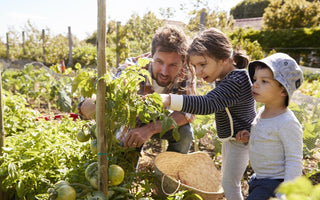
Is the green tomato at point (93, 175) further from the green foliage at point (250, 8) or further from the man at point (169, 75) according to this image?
the green foliage at point (250, 8)

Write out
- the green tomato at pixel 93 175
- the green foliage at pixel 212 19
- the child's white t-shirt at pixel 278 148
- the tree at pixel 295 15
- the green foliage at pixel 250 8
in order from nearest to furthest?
the green tomato at pixel 93 175 → the child's white t-shirt at pixel 278 148 → the green foliage at pixel 212 19 → the tree at pixel 295 15 → the green foliage at pixel 250 8

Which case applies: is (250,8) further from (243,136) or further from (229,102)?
(229,102)

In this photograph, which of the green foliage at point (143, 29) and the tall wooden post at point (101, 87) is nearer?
the tall wooden post at point (101, 87)

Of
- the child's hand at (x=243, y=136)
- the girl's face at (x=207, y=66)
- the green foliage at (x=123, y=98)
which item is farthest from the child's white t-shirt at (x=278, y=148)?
the green foliage at (x=123, y=98)

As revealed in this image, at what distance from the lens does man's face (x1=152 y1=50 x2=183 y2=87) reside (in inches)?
71.6

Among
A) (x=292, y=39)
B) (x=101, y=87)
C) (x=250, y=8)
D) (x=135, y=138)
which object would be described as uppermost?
(x=250, y=8)

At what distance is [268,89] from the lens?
1.27 meters

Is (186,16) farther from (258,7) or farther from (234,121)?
(258,7)

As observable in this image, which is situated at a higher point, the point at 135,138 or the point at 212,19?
the point at 212,19

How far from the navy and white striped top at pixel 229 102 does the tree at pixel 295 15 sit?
1371 centimetres

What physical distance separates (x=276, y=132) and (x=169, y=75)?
90cm

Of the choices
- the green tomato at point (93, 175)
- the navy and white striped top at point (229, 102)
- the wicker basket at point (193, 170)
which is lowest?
the wicker basket at point (193, 170)

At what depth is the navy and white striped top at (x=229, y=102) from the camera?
1284mm

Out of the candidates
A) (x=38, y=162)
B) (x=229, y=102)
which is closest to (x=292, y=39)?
(x=229, y=102)
